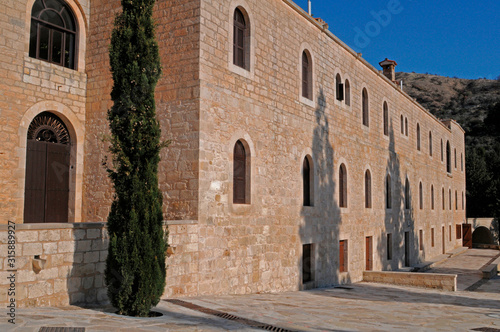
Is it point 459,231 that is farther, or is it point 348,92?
point 459,231

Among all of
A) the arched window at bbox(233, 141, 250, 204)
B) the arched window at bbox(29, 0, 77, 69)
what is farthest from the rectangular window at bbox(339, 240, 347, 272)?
the arched window at bbox(29, 0, 77, 69)

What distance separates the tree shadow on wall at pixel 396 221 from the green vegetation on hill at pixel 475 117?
23.4 metres

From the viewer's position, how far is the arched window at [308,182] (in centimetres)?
1297

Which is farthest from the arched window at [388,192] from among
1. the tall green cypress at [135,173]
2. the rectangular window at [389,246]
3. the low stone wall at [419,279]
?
the tall green cypress at [135,173]

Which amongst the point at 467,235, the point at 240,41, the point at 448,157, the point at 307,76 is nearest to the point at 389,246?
the point at 307,76

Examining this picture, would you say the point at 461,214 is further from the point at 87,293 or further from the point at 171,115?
the point at 87,293

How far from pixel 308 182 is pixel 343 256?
3.45 meters

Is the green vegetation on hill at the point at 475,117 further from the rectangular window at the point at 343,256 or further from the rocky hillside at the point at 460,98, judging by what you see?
the rectangular window at the point at 343,256

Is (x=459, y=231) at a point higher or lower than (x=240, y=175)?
lower

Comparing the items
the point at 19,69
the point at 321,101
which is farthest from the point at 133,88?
the point at 321,101

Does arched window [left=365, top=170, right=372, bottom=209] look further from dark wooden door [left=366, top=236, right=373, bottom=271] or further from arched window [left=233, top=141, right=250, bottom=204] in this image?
arched window [left=233, top=141, right=250, bottom=204]

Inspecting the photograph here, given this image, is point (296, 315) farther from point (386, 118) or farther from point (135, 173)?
point (386, 118)

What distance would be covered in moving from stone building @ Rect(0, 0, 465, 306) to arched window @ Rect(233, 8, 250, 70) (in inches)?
1.8

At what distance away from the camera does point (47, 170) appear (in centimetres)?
990
